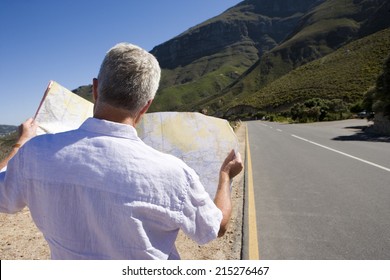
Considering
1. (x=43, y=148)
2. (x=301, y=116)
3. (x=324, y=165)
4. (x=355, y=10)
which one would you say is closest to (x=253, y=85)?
(x=355, y=10)

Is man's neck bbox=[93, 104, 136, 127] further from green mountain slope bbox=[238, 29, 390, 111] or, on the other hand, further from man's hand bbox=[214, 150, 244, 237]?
green mountain slope bbox=[238, 29, 390, 111]

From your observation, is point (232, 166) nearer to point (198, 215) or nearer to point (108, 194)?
point (198, 215)

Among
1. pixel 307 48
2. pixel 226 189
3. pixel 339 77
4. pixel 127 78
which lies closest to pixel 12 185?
pixel 127 78

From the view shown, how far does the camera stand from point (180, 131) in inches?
95.7

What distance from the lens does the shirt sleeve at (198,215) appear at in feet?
5.20

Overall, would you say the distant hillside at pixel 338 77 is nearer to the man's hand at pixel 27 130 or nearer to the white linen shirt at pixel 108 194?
the man's hand at pixel 27 130

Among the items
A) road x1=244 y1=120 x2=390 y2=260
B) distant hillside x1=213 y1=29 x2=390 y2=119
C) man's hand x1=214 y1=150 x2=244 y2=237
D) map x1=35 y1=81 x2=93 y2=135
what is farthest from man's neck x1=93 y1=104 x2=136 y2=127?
distant hillside x1=213 y1=29 x2=390 y2=119

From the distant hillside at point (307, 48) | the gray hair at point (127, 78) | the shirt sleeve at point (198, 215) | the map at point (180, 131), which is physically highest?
the distant hillside at point (307, 48)

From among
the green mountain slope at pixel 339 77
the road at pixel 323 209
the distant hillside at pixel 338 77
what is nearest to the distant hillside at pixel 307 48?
the distant hillside at pixel 338 77

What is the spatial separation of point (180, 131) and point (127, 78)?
0.87 metres

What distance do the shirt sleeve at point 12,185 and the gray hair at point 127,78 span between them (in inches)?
19.5

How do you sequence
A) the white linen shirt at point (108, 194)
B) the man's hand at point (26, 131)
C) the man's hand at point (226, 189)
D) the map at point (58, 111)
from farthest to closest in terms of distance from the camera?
the map at point (58, 111)
the man's hand at point (26, 131)
the man's hand at point (226, 189)
the white linen shirt at point (108, 194)

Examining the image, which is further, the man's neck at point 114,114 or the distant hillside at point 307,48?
the distant hillside at point 307,48

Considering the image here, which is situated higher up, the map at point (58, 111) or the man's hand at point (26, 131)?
the map at point (58, 111)
